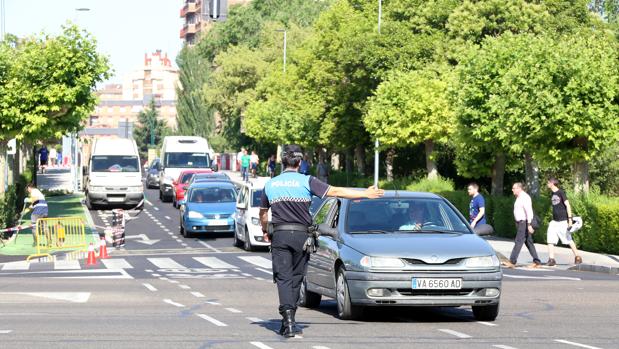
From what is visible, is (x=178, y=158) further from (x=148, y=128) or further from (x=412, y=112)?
(x=148, y=128)

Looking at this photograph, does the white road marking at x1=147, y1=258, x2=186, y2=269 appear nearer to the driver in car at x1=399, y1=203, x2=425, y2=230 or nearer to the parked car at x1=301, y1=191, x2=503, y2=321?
the parked car at x1=301, y1=191, x2=503, y2=321

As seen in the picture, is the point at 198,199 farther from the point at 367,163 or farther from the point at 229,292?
the point at 367,163

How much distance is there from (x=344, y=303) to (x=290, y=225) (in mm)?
1994

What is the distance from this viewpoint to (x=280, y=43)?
3907 inches

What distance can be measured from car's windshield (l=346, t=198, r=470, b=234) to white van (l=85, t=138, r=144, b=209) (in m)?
38.1

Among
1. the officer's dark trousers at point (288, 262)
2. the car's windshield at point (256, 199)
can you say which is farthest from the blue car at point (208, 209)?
the officer's dark trousers at point (288, 262)

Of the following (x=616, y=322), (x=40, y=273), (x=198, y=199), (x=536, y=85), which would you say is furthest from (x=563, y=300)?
(x=198, y=199)

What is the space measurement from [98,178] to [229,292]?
1333 inches

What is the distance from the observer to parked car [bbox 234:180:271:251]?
3325 cm

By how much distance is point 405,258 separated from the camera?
46.2 ft

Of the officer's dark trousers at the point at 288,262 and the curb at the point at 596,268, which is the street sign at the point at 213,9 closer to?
the curb at the point at 596,268

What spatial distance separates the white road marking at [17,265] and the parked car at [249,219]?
5.73 metres

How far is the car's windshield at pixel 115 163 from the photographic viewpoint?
5331 centimetres

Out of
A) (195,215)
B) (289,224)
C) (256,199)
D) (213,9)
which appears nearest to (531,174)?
(195,215)
